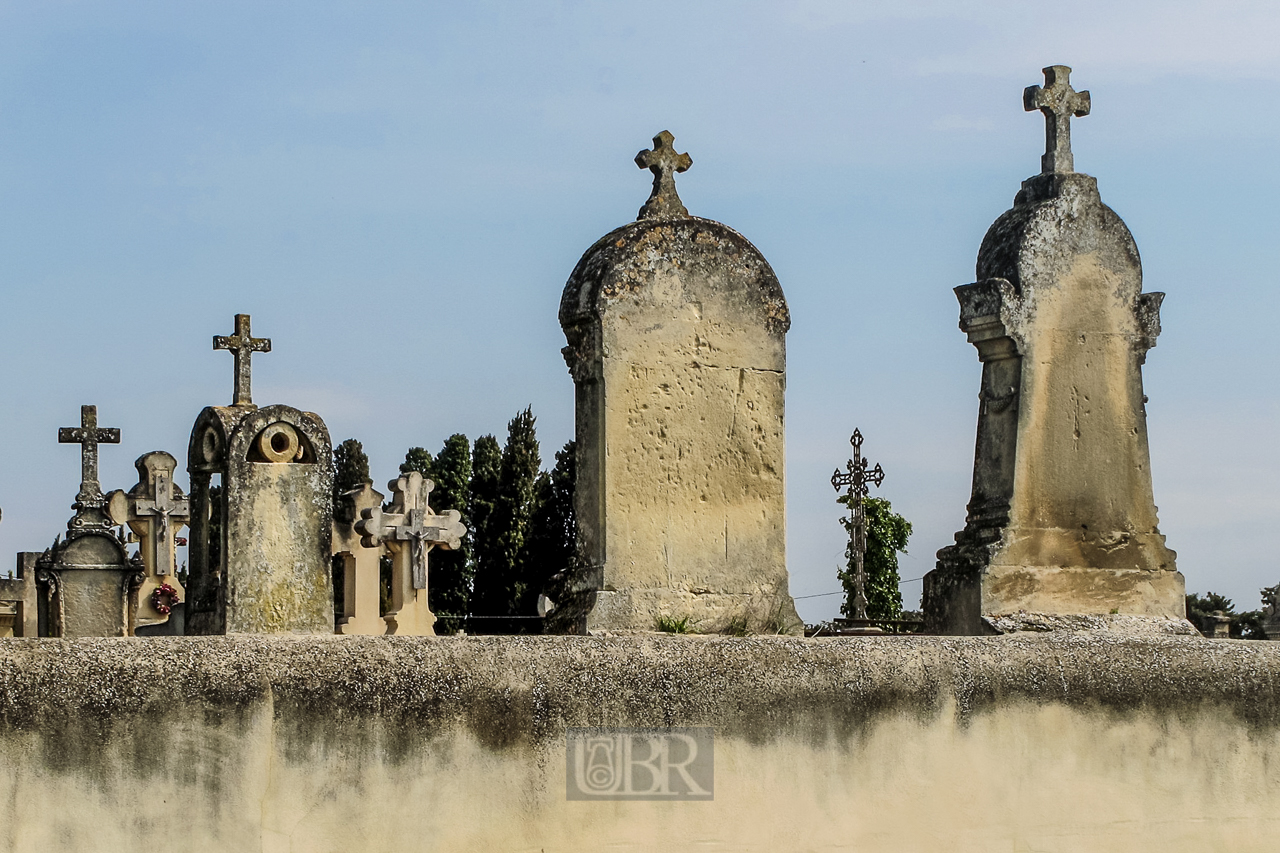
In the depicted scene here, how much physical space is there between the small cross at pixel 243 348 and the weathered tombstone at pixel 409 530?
9.55 feet

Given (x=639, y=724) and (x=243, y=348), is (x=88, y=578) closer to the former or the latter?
(x=243, y=348)

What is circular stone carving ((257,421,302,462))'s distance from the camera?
9305 mm

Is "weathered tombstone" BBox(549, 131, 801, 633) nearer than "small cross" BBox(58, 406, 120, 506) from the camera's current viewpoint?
Yes

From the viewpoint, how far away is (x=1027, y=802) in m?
6.29

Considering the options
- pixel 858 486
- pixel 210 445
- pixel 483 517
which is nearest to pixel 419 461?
pixel 483 517

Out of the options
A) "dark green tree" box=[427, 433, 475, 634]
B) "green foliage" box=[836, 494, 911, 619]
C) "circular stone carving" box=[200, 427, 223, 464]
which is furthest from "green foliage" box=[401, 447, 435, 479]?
"circular stone carving" box=[200, 427, 223, 464]

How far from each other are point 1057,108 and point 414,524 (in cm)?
950

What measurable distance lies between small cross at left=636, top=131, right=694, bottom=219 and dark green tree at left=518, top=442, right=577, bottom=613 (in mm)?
18371

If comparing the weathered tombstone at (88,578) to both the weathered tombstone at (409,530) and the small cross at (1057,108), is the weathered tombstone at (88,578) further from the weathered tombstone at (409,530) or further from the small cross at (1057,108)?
the small cross at (1057,108)

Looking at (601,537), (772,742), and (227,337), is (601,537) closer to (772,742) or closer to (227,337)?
(772,742)

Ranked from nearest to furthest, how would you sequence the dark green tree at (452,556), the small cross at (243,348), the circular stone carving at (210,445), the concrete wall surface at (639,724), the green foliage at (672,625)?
the concrete wall surface at (639,724), the green foliage at (672,625), the circular stone carving at (210,445), the small cross at (243,348), the dark green tree at (452,556)

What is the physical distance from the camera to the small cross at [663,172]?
6.94 meters

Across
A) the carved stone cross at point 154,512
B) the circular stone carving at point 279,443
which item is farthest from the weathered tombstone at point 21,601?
the circular stone carving at point 279,443

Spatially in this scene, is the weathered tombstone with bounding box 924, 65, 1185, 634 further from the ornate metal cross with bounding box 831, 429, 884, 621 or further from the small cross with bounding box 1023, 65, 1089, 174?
the ornate metal cross with bounding box 831, 429, 884, 621
